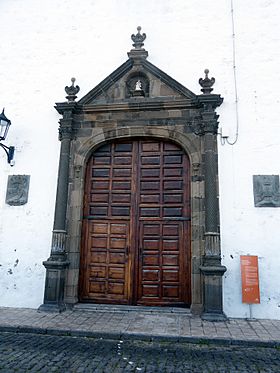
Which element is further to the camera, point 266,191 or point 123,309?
point 266,191

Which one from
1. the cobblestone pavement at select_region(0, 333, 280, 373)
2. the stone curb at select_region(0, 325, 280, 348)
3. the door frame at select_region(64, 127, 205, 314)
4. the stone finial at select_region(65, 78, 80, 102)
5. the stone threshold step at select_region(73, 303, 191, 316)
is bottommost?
the cobblestone pavement at select_region(0, 333, 280, 373)

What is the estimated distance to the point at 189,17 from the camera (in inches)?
291

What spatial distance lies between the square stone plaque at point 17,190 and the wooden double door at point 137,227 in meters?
1.26

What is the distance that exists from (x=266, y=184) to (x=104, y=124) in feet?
11.2

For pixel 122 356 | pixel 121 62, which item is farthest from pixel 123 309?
pixel 121 62

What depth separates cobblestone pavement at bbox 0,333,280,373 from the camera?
370 cm

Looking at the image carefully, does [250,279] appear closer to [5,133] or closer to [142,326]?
[142,326]

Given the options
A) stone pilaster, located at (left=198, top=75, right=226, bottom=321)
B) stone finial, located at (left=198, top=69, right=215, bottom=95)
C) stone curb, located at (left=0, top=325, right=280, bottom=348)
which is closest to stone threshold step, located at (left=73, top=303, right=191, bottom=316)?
stone pilaster, located at (left=198, top=75, right=226, bottom=321)

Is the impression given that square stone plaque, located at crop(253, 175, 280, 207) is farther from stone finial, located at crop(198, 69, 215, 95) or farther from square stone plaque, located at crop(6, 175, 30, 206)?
square stone plaque, located at crop(6, 175, 30, 206)

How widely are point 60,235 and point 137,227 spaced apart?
1496mm

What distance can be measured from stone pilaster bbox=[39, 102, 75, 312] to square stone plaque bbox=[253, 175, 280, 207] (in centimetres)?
368

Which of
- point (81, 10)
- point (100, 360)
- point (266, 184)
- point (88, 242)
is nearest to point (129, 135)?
point (88, 242)

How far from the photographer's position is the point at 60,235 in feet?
20.9

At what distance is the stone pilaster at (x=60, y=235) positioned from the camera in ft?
20.0
